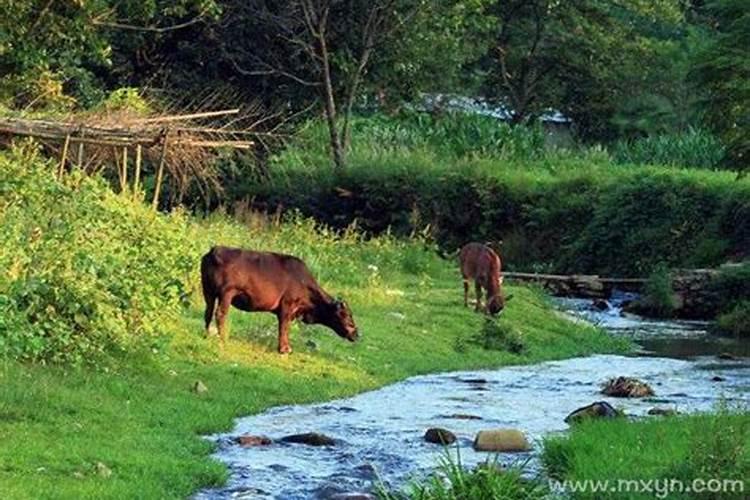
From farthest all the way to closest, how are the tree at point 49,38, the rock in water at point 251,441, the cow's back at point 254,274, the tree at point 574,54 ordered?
the tree at point 574,54 < the tree at point 49,38 < the cow's back at point 254,274 < the rock in water at point 251,441

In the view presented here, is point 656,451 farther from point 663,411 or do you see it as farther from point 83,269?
point 83,269

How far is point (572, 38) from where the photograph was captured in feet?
182

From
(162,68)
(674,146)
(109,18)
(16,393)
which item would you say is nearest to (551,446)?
(16,393)

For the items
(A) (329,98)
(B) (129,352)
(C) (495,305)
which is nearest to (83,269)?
(B) (129,352)

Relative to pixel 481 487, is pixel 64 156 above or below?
above

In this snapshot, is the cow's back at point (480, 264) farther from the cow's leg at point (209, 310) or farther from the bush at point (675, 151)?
the bush at point (675, 151)

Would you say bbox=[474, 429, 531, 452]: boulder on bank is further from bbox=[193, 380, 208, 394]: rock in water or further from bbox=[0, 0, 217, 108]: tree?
bbox=[0, 0, 217, 108]: tree

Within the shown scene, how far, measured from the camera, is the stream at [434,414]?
1304 centimetres

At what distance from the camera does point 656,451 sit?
12.4m

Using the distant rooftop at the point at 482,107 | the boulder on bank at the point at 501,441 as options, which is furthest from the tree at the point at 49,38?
the distant rooftop at the point at 482,107

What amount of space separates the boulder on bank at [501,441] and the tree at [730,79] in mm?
14808

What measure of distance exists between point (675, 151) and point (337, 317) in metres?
28.6

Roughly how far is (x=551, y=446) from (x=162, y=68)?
27.4 m

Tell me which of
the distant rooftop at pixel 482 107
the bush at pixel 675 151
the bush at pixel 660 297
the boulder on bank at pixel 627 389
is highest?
the distant rooftop at pixel 482 107
